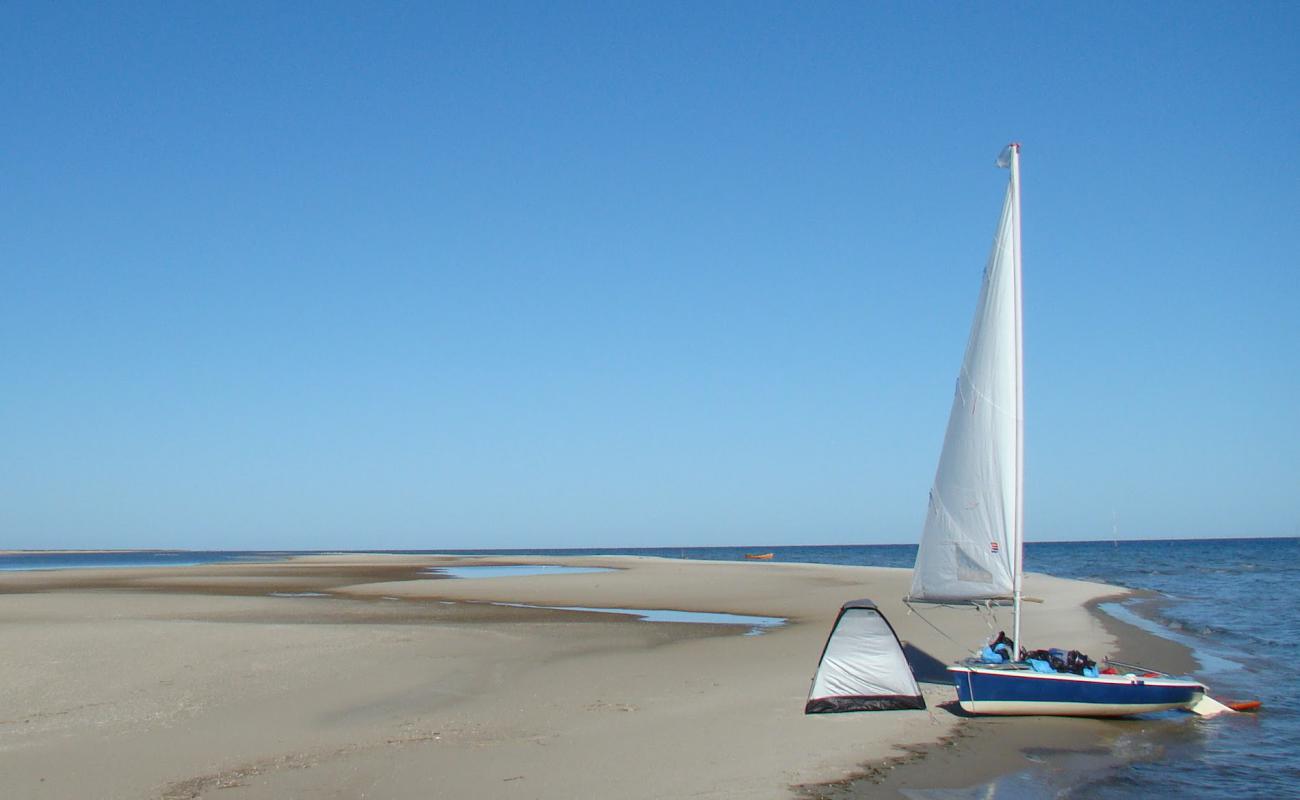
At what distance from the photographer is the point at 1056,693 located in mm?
13875

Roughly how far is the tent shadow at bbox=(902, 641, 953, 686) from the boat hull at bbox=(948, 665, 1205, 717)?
2.14 meters

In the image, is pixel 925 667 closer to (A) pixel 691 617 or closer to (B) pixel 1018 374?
(B) pixel 1018 374

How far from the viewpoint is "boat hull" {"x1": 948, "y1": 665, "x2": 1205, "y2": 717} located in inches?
543

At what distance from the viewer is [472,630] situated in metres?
24.2

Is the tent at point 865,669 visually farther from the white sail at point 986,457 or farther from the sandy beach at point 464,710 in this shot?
the white sail at point 986,457

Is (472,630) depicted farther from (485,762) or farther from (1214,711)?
(1214,711)

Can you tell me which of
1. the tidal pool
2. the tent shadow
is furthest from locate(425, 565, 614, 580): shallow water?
the tent shadow

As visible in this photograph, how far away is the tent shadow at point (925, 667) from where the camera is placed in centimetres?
1728

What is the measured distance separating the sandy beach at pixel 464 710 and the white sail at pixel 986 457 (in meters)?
2.09

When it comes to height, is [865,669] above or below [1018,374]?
below

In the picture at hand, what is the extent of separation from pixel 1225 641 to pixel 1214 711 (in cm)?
1188

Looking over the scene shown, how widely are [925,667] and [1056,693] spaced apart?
5.06m

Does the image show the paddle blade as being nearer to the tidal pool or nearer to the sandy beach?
the sandy beach

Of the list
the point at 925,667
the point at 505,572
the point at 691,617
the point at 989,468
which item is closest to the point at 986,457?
the point at 989,468
